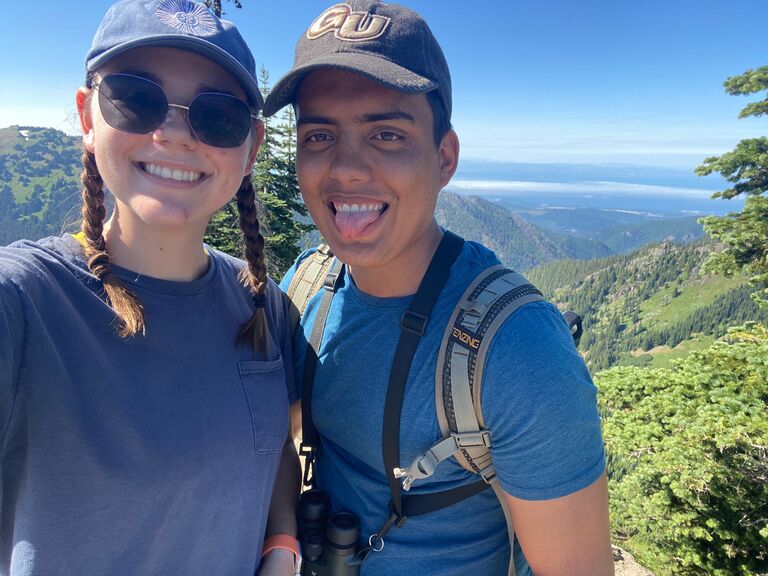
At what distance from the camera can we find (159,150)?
196 centimetres

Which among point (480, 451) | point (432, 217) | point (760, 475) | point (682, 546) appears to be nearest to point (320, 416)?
point (480, 451)

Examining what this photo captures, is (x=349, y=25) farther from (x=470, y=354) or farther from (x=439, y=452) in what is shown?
(x=439, y=452)

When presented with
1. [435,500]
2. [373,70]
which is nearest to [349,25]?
[373,70]

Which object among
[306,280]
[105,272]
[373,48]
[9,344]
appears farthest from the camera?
[306,280]

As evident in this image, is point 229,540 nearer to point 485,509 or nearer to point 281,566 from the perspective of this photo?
point 281,566

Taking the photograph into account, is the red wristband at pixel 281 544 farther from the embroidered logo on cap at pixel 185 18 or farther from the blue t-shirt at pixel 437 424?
the embroidered logo on cap at pixel 185 18

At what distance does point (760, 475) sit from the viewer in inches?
387

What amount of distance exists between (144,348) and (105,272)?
32 cm

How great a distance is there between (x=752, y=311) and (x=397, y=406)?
136m

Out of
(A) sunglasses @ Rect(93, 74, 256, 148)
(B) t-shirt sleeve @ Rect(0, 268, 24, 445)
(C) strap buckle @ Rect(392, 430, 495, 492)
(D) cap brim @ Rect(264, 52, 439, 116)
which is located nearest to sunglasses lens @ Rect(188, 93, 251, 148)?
(A) sunglasses @ Rect(93, 74, 256, 148)

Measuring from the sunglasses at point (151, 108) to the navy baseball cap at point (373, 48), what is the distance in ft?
1.53

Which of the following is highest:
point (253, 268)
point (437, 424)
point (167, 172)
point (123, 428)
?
point (167, 172)

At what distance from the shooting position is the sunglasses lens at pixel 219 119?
1.98 meters

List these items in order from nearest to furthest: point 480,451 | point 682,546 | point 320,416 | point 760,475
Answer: point 480,451
point 320,416
point 760,475
point 682,546
